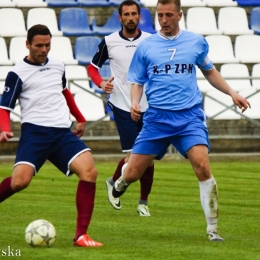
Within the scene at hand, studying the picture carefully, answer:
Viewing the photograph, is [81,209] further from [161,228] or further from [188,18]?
[188,18]

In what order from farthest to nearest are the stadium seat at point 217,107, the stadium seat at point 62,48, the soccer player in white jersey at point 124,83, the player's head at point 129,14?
the stadium seat at point 62,48
the stadium seat at point 217,107
the soccer player in white jersey at point 124,83
the player's head at point 129,14

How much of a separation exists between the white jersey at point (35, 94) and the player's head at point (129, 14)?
270 cm

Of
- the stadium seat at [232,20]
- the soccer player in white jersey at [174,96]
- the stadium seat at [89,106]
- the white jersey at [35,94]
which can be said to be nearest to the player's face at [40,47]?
the white jersey at [35,94]

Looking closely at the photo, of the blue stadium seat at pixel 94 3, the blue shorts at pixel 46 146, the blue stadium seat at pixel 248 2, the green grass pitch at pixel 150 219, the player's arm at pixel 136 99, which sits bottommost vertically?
the green grass pitch at pixel 150 219

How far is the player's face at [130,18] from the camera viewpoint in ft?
39.2

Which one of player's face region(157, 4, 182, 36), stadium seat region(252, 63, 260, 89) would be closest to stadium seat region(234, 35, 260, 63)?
stadium seat region(252, 63, 260, 89)

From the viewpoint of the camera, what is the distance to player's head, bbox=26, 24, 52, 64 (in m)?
9.22

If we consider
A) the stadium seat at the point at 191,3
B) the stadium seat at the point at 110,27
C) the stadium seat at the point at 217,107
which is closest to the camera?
the stadium seat at the point at 217,107

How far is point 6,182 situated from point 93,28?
542 inches

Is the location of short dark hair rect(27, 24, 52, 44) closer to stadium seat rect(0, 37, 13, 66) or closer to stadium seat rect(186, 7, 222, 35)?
stadium seat rect(0, 37, 13, 66)

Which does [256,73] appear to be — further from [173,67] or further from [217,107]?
[173,67]

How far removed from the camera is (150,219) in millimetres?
11461

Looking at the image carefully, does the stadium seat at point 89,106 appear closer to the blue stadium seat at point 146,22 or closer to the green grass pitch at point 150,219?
the blue stadium seat at point 146,22

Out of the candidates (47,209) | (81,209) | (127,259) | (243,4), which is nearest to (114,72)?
(47,209)
